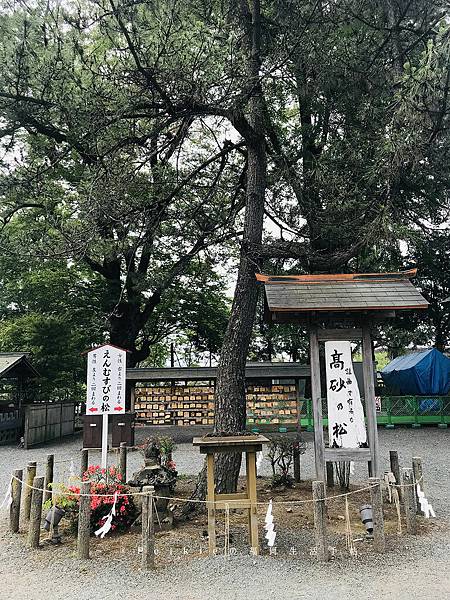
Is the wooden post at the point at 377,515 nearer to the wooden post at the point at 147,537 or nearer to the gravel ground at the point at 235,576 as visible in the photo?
the gravel ground at the point at 235,576

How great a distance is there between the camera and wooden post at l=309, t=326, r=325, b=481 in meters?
6.73

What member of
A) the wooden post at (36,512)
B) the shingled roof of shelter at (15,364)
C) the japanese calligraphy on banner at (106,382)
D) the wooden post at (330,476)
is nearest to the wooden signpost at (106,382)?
the japanese calligraphy on banner at (106,382)

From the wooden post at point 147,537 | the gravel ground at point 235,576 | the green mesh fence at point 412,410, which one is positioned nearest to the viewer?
the gravel ground at point 235,576

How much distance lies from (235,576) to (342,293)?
13.1 ft

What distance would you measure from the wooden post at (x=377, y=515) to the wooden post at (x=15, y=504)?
4533mm

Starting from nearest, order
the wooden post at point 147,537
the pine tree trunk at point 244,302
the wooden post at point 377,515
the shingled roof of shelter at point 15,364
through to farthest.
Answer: the wooden post at point 147,537, the wooden post at point 377,515, the pine tree trunk at point 244,302, the shingled roof of shelter at point 15,364

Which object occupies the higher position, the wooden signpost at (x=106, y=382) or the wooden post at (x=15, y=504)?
the wooden signpost at (x=106, y=382)

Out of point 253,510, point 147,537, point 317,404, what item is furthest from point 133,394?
point 147,537

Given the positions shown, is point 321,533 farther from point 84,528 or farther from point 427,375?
point 427,375

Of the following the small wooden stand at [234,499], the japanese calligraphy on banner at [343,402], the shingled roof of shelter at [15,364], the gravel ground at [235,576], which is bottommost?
the gravel ground at [235,576]

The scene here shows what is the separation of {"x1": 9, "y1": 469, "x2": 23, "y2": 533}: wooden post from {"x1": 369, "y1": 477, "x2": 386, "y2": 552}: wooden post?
4.53m

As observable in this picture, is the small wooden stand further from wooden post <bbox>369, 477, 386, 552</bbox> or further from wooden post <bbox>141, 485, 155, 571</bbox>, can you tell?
wooden post <bbox>369, 477, 386, 552</bbox>

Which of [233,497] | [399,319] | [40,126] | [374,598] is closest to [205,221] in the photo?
[40,126]

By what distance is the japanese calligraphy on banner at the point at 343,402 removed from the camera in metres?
6.82
